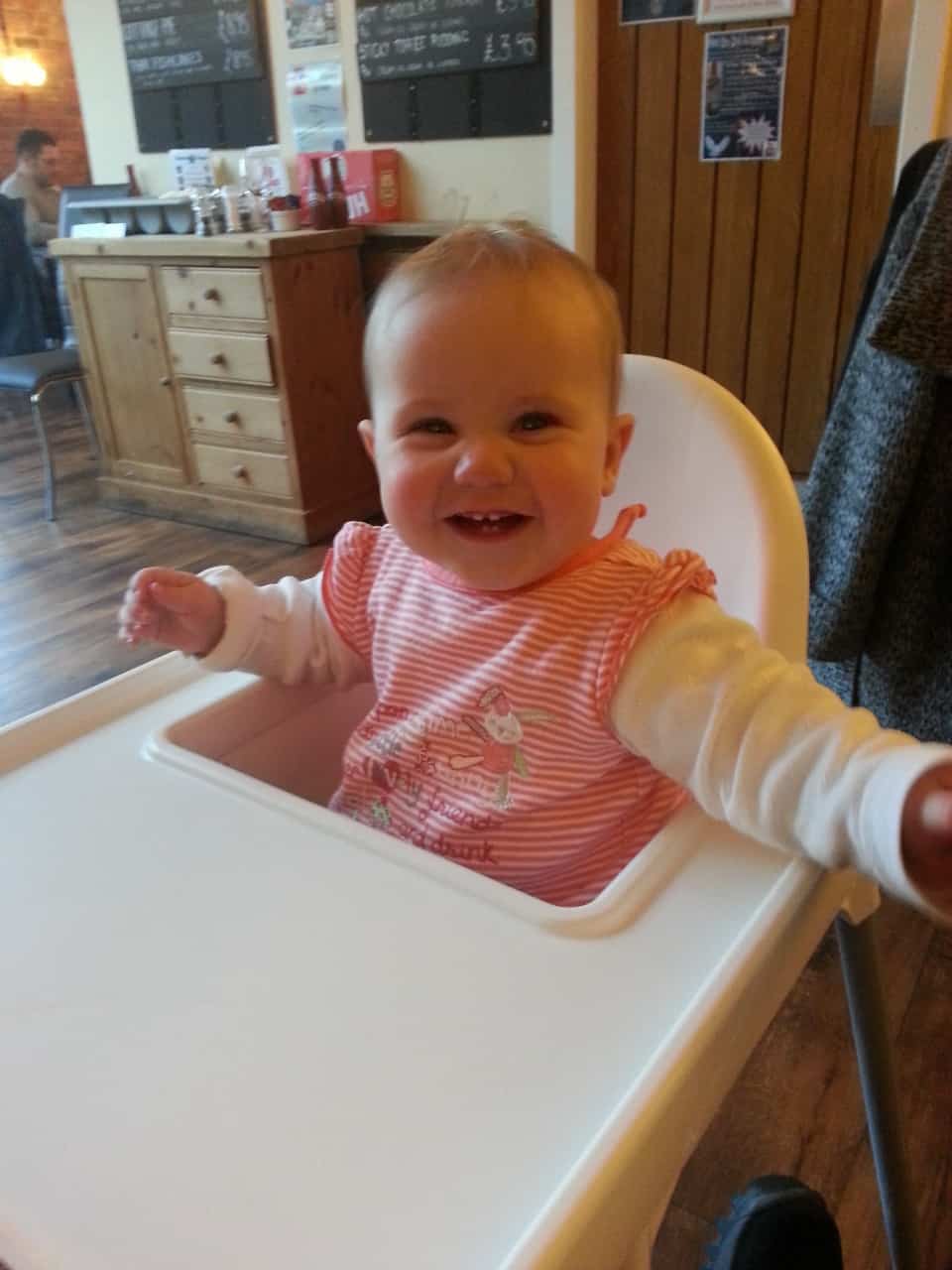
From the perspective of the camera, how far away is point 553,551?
667 mm

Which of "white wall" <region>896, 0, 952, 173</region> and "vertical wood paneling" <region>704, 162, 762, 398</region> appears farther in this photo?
"vertical wood paneling" <region>704, 162, 762, 398</region>

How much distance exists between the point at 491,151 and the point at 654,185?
0.46 meters

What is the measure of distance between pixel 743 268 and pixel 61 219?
8.00 feet

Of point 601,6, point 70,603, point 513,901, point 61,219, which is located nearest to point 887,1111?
point 513,901

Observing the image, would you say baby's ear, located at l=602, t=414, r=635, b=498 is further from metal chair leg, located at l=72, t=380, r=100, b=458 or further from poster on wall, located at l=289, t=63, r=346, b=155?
metal chair leg, located at l=72, t=380, r=100, b=458

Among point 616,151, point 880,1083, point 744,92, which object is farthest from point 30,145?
point 880,1083

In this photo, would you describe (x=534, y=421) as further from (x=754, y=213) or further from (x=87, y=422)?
(x=87, y=422)

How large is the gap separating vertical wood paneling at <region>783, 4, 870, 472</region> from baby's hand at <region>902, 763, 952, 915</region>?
245 cm

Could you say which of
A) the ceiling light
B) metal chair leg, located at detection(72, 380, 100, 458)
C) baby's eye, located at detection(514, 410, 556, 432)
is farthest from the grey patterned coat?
the ceiling light

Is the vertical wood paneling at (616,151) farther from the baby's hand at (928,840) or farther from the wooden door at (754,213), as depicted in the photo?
the baby's hand at (928,840)

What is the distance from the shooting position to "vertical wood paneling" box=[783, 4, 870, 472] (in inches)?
94.4

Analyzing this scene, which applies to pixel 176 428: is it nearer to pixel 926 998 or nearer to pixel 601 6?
pixel 601 6

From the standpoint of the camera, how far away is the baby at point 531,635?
561 millimetres

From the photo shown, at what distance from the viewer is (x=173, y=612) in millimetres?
751
